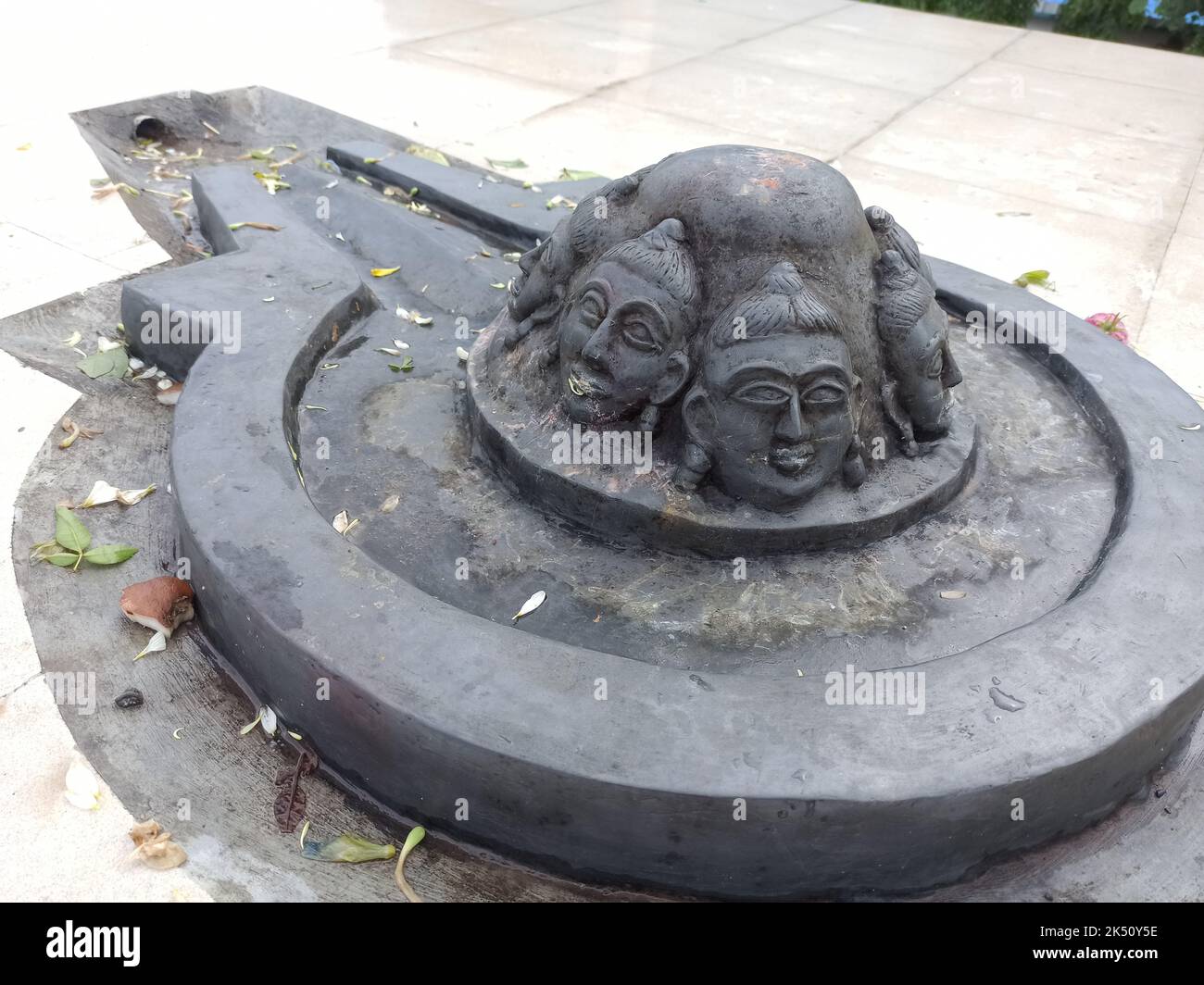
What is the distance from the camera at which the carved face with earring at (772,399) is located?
92.2 inches

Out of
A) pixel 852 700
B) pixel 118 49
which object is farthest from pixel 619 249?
pixel 118 49

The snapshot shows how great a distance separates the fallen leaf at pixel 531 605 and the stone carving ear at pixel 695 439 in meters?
0.44

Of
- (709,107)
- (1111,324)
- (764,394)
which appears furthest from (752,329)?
(709,107)

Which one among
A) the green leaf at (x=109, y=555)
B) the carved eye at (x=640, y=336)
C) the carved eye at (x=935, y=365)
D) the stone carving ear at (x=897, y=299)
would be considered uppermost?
the stone carving ear at (x=897, y=299)

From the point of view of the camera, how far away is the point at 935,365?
2631mm

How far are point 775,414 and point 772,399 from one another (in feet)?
0.14

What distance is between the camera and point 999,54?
8.52 meters

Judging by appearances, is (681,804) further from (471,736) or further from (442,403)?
(442,403)

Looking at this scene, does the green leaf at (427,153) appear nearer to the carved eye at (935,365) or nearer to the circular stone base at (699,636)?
the circular stone base at (699,636)

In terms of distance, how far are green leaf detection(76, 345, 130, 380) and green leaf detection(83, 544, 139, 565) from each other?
963mm

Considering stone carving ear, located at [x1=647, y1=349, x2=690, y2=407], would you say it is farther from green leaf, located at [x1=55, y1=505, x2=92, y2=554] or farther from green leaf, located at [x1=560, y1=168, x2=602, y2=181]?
green leaf, located at [x1=560, y1=168, x2=602, y2=181]

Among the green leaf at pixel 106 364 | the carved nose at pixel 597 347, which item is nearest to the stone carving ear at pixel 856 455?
the carved nose at pixel 597 347

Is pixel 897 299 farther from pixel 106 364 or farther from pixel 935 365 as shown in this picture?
pixel 106 364

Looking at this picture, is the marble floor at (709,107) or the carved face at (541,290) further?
the marble floor at (709,107)
